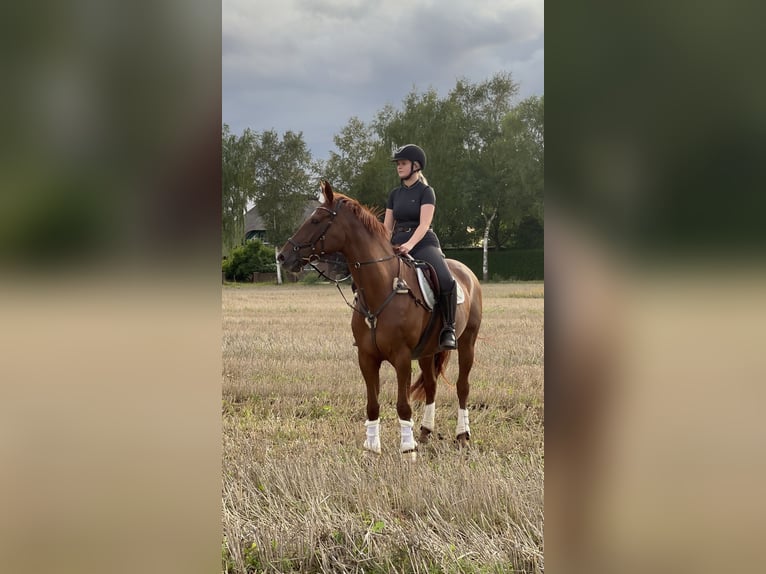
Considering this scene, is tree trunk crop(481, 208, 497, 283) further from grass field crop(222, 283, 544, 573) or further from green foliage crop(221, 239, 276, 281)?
grass field crop(222, 283, 544, 573)

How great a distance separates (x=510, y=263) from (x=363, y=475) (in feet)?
127

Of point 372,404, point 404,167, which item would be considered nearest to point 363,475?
point 372,404

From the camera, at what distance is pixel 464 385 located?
22.3 ft

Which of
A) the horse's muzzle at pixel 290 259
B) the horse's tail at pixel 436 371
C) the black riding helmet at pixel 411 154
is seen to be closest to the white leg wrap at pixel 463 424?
the horse's tail at pixel 436 371

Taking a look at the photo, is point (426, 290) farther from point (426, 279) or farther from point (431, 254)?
point (431, 254)

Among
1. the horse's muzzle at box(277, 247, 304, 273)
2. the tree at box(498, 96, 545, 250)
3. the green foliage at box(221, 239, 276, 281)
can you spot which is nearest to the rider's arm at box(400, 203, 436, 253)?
the horse's muzzle at box(277, 247, 304, 273)

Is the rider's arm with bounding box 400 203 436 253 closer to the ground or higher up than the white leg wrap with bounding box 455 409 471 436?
higher up

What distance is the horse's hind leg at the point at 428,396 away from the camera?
6.47 metres

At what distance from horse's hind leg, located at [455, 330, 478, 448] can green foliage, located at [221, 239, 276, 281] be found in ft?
108

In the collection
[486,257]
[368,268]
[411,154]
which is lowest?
[368,268]

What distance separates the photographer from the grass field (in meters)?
2.98

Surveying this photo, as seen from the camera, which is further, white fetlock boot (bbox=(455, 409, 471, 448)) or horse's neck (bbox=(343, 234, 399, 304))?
white fetlock boot (bbox=(455, 409, 471, 448))

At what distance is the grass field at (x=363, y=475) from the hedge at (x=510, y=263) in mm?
30554
